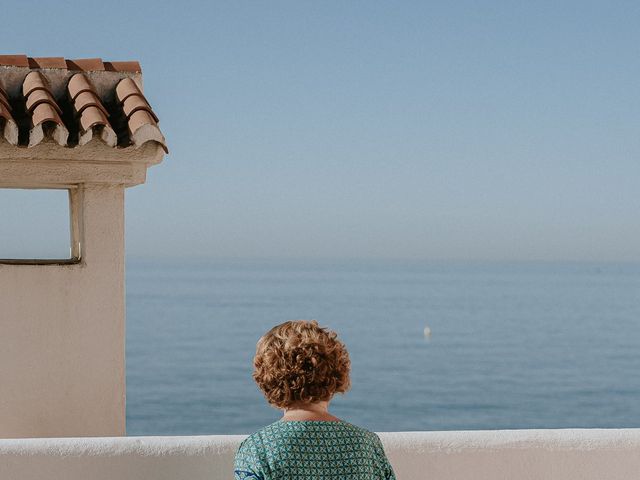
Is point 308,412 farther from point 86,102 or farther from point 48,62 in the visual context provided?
point 48,62

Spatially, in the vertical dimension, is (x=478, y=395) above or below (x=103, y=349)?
below

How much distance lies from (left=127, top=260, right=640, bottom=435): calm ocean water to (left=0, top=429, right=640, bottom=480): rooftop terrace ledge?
3055 cm

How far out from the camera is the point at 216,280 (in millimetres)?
114562

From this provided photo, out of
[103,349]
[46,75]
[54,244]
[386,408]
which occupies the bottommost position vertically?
[386,408]

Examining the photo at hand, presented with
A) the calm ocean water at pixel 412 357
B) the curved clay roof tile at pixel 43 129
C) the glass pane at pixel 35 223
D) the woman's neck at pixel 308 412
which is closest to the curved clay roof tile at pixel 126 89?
the curved clay roof tile at pixel 43 129

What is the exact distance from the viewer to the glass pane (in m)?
5.08

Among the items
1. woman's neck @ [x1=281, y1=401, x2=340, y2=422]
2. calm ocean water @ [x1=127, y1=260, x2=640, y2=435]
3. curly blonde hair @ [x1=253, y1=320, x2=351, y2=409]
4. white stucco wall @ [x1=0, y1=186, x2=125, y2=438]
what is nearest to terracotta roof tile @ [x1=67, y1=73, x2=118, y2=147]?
white stucco wall @ [x1=0, y1=186, x2=125, y2=438]

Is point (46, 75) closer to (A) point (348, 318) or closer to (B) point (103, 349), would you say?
(B) point (103, 349)

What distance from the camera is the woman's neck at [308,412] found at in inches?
128

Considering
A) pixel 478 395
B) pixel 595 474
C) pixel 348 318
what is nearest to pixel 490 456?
pixel 595 474

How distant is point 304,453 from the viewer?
321 cm

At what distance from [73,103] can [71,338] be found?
1108 millimetres

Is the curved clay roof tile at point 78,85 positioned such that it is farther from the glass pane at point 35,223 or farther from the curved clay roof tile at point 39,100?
the glass pane at point 35,223

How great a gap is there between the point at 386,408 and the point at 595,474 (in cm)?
3696
